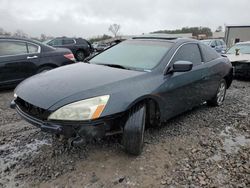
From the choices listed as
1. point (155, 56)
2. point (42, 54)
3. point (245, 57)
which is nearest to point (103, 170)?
point (155, 56)

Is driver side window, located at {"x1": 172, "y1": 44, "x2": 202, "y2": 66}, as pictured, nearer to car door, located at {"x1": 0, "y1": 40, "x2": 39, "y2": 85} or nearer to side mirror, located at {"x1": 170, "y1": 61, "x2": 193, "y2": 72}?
side mirror, located at {"x1": 170, "y1": 61, "x2": 193, "y2": 72}

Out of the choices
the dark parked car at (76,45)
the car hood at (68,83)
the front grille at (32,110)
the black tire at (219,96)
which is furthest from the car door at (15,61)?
the dark parked car at (76,45)

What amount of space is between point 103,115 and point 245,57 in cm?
737

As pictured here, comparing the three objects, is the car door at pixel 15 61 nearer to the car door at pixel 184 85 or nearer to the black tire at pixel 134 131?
the car door at pixel 184 85

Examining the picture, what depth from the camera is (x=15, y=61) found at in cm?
600

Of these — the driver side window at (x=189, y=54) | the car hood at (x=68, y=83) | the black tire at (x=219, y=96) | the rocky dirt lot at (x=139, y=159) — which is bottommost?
the rocky dirt lot at (x=139, y=159)

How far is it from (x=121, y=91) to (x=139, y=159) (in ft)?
2.90

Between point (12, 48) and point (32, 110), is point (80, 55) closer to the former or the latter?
point (12, 48)

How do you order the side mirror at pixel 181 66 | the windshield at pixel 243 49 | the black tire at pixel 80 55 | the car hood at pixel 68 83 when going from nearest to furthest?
the car hood at pixel 68 83 → the side mirror at pixel 181 66 → the windshield at pixel 243 49 → the black tire at pixel 80 55

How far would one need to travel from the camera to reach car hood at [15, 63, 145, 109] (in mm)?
2652

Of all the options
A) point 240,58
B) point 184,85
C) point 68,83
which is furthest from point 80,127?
point 240,58

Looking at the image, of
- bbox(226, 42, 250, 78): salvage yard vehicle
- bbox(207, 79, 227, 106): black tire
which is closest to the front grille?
bbox(207, 79, 227, 106): black tire

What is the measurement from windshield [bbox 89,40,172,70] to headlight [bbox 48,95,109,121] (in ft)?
3.48

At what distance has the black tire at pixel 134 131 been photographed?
282cm
